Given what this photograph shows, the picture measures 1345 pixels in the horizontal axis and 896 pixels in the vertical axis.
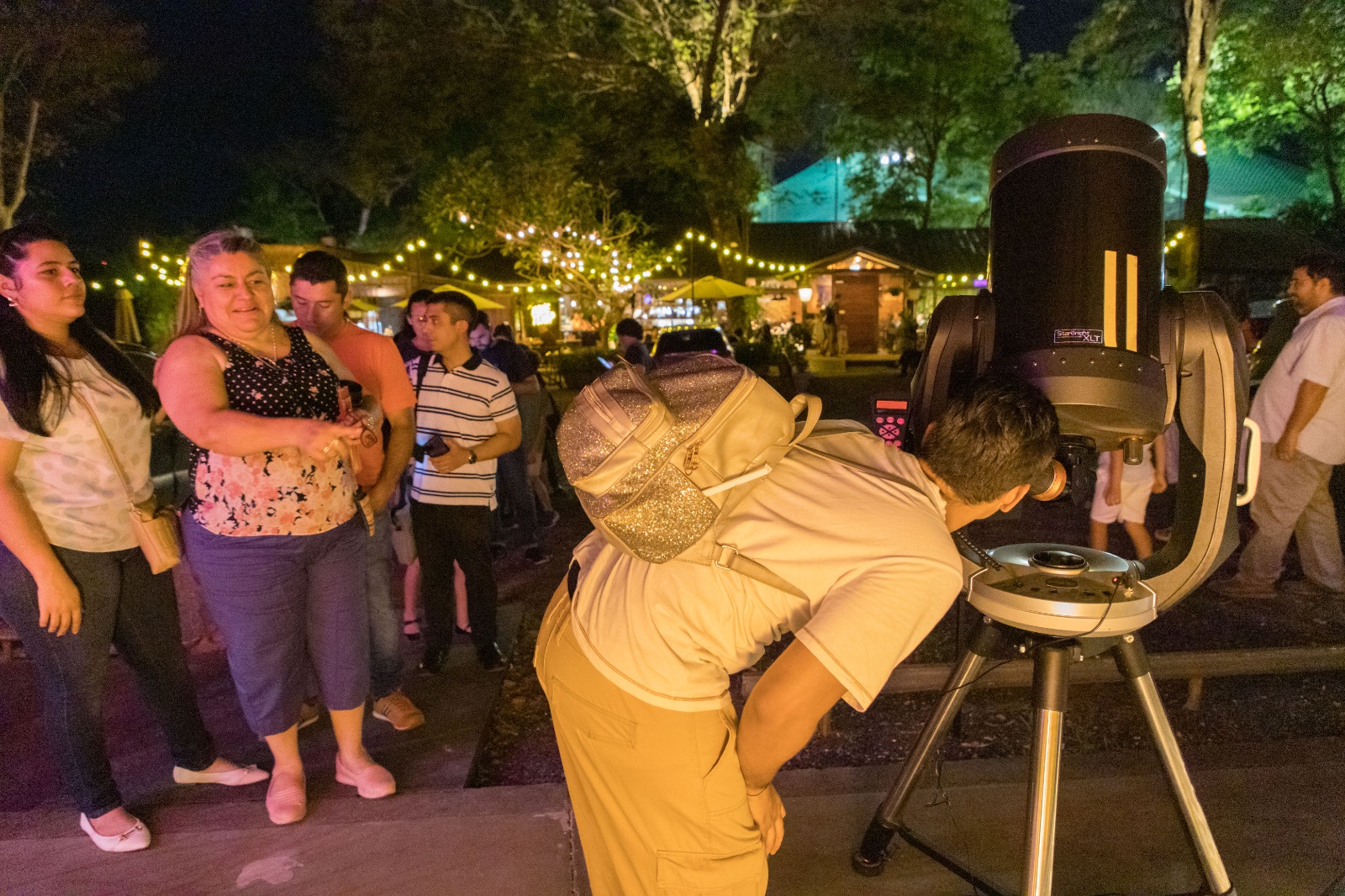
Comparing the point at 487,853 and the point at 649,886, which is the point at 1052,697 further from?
the point at 487,853

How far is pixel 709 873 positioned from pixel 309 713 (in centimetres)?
242

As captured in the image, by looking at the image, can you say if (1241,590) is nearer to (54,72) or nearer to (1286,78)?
(54,72)

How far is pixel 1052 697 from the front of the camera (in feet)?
5.47

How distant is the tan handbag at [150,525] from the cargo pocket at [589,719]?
1.53 meters

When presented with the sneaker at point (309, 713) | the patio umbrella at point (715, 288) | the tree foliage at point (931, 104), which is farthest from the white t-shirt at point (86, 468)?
the tree foliage at point (931, 104)

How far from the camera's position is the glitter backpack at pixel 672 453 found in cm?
128

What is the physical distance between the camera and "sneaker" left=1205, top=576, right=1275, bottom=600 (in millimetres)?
4395

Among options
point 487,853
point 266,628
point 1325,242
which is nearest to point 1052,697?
point 487,853

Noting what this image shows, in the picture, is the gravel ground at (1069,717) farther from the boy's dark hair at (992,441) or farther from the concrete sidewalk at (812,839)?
the boy's dark hair at (992,441)

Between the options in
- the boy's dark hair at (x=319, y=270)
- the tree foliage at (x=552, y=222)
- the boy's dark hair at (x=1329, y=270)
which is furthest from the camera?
the tree foliage at (x=552, y=222)

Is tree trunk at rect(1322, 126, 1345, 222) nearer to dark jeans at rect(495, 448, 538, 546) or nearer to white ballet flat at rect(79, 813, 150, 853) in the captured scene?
dark jeans at rect(495, 448, 538, 546)

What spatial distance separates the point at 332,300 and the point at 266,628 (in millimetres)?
1291

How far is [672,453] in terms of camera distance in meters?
1.29

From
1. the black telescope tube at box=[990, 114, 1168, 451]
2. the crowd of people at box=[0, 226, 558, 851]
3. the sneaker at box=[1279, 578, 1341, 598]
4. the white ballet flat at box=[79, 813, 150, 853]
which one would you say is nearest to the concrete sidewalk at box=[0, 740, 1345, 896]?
the white ballet flat at box=[79, 813, 150, 853]
